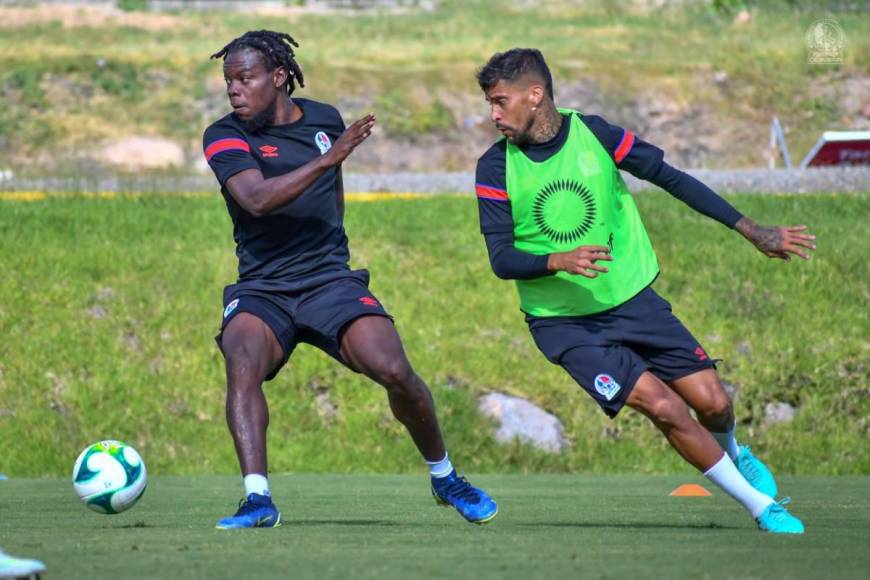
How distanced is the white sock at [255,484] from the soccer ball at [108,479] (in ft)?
3.00

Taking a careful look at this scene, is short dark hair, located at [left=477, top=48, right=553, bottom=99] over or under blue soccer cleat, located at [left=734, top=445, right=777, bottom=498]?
over

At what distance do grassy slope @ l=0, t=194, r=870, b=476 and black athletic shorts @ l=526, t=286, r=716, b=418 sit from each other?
656cm

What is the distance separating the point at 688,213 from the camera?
58.0ft

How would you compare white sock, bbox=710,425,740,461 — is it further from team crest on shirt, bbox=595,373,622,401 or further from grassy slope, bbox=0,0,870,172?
grassy slope, bbox=0,0,870,172

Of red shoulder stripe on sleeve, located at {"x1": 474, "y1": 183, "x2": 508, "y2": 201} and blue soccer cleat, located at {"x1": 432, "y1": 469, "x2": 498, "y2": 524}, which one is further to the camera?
blue soccer cleat, located at {"x1": 432, "y1": 469, "x2": 498, "y2": 524}

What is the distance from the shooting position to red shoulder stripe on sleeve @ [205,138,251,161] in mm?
7336

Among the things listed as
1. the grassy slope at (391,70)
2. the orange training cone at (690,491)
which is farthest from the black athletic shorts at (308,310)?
the grassy slope at (391,70)

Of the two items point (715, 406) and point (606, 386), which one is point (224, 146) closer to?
point (606, 386)

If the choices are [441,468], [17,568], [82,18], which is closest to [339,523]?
[441,468]

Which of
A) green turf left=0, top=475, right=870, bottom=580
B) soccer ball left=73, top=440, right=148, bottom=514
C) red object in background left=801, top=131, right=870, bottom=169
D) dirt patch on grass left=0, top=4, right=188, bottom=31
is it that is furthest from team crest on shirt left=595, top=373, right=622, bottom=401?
dirt patch on grass left=0, top=4, right=188, bottom=31

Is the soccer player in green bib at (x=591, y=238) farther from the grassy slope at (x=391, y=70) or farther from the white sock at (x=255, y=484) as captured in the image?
the grassy slope at (x=391, y=70)

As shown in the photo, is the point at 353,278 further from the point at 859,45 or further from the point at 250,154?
the point at 859,45

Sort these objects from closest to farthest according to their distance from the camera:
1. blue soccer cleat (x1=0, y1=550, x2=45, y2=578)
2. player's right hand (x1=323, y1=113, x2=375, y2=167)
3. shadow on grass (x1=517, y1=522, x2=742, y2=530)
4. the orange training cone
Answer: blue soccer cleat (x1=0, y1=550, x2=45, y2=578)
player's right hand (x1=323, y1=113, x2=375, y2=167)
shadow on grass (x1=517, y1=522, x2=742, y2=530)
the orange training cone

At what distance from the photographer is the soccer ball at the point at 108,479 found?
7590 mm
